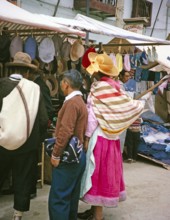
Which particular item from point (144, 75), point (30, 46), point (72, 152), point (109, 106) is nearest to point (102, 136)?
point (109, 106)

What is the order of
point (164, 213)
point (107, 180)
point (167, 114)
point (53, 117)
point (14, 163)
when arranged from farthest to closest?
point (167, 114)
point (53, 117)
point (164, 213)
point (107, 180)
point (14, 163)

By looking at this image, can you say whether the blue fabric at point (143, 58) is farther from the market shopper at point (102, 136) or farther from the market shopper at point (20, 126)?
the market shopper at point (20, 126)

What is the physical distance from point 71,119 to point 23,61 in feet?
2.95

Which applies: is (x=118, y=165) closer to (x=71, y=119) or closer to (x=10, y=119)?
(x=71, y=119)

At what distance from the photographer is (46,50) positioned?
491 centimetres

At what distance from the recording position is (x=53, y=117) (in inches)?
203

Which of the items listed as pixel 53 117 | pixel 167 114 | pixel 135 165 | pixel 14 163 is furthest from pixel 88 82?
pixel 167 114

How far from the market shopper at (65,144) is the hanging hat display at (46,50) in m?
1.79

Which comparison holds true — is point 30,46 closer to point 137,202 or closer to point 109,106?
point 109,106

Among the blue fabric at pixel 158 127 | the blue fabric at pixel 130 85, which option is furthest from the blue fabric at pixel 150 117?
the blue fabric at pixel 130 85

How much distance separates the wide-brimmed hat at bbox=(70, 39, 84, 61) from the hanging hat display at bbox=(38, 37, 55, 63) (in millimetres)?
427

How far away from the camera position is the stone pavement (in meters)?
4.08

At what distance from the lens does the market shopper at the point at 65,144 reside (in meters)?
3.03

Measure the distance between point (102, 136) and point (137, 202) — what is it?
160 centimetres
